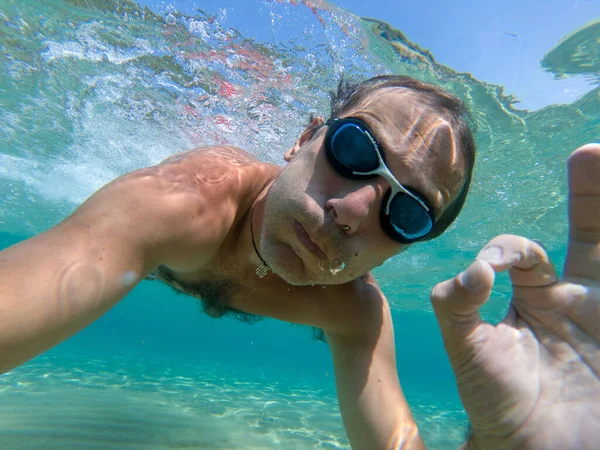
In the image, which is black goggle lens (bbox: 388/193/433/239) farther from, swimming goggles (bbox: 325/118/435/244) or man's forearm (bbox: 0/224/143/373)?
man's forearm (bbox: 0/224/143/373)

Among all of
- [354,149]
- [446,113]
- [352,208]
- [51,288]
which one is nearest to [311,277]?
[352,208]

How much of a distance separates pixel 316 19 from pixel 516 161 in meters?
7.85

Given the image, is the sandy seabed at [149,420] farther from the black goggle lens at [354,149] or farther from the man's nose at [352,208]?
the black goggle lens at [354,149]

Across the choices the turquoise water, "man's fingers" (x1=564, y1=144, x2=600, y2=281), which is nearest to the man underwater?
"man's fingers" (x1=564, y1=144, x2=600, y2=281)

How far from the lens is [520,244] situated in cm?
164

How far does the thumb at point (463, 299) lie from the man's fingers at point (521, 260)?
9cm

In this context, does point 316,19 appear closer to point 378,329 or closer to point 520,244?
point 378,329

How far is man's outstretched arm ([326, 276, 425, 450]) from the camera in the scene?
2.78 metres

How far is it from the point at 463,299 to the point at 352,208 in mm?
962

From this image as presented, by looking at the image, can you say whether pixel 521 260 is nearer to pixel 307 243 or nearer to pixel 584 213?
pixel 584 213

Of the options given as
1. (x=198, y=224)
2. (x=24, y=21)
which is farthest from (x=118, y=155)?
(x=198, y=224)

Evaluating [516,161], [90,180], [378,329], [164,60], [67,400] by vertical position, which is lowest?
[67,400]

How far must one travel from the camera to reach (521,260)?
1663 mm

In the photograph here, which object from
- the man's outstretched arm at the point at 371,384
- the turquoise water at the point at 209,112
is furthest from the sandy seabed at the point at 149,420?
the man's outstretched arm at the point at 371,384
